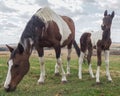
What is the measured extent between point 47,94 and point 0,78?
4769 mm

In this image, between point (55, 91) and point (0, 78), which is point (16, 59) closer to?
point (55, 91)

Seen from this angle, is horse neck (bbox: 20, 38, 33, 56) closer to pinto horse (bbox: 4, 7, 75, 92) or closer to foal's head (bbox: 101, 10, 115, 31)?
pinto horse (bbox: 4, 7, 75, 92)

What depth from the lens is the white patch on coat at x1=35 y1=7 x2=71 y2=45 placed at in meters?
13.0

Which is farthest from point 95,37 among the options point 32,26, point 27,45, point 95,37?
point 27,45

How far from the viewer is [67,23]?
15812 mm

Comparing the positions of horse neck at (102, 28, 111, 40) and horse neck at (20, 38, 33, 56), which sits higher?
horse neck at (20, 38, 33, 56)

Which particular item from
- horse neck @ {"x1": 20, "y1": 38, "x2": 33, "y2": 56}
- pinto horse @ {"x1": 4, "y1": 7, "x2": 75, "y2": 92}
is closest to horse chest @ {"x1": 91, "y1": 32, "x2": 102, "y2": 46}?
pinto horse @ {"x1": 4, "y1": 7, "x2": 75, "y2": 92}

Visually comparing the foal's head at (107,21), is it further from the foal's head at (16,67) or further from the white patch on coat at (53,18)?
the foal's head at (16,67)

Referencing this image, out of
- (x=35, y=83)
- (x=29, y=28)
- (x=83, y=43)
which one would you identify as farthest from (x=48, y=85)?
(x=83, y=43)

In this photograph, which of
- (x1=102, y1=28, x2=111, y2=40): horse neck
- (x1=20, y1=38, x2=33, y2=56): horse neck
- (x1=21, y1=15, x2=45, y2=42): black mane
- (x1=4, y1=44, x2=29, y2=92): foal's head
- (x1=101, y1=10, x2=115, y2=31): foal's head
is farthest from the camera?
(x1=102, y1=28, x2=111, y2=40): horse neck

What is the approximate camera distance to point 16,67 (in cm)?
1076

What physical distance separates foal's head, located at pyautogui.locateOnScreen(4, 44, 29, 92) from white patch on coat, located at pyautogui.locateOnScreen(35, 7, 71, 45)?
2337 mm

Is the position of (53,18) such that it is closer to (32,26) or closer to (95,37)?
(32,26)

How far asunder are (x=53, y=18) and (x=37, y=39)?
6.56ft
